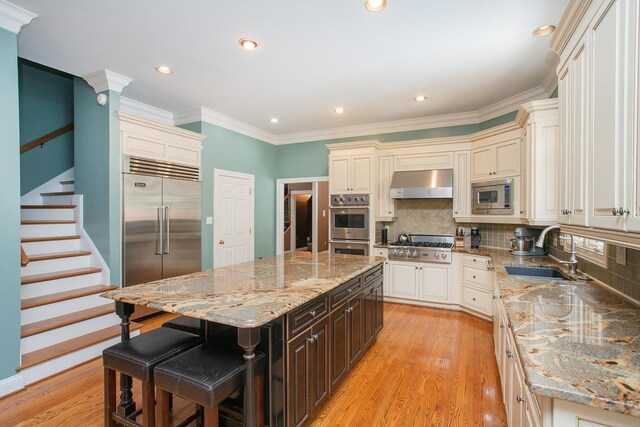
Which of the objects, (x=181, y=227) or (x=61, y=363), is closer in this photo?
(x=61, y=363)

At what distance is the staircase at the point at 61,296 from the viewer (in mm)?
2688

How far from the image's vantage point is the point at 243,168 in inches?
206

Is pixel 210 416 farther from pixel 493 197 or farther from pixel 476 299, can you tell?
pixel 493 197

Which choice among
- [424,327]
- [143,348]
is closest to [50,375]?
[143,348]

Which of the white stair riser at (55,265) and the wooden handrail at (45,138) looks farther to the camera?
the wooden handrail at (45,138)

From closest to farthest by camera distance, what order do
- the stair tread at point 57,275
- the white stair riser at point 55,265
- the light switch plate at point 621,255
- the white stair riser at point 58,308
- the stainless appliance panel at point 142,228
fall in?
the light switch plate at point 621,255 < the white stair riser at point 58,308 < the stair tread at point 57,275 < the white stair riser at point 55,265 < the stainless appliance panel at point 142,228

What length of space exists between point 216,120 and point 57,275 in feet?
9.23

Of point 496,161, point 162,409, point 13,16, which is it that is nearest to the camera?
point 162,409

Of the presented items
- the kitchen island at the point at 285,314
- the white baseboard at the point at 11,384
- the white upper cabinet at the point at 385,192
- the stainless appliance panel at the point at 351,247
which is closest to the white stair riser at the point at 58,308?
the white baseboard at the point at 11,384

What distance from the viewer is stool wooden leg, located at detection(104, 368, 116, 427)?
1.80 metres

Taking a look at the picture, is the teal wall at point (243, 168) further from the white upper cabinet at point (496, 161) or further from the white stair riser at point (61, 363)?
the white upper cabinet at point (496, 161)

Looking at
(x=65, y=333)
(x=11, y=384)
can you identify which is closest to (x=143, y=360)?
(x=11, y=384)

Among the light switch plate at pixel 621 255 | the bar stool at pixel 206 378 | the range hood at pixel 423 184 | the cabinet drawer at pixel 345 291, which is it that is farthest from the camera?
the range hood at pixel 423 184

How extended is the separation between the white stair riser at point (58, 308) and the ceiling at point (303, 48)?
95.2 inches
